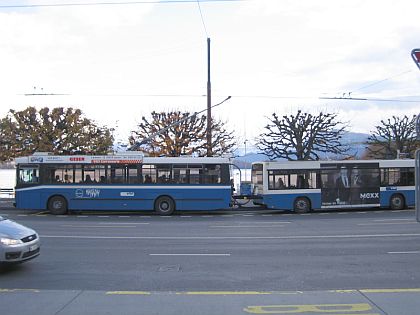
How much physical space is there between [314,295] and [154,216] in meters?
16.3

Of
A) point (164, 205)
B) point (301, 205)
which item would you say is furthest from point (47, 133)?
point (301, 205)

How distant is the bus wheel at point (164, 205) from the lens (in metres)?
22.7

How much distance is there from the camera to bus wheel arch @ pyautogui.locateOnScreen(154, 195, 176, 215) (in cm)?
2274

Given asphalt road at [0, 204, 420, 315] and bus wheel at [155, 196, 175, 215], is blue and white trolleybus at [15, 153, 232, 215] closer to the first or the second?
bus wheel at [155, 196, 175, 215]

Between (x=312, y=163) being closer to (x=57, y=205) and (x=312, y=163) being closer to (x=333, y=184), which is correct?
(x=333, y=184)

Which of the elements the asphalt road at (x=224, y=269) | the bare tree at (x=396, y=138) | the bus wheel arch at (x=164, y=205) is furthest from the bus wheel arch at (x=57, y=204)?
the bare tree at (x=396, y=138)

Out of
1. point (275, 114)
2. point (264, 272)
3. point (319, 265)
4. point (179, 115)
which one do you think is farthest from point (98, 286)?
point (275, 114)

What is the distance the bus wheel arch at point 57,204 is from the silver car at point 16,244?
1415 centimetres

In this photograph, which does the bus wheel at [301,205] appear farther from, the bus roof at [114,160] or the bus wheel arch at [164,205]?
the bus wheel arch at [164,205]

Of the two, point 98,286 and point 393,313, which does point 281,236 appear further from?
point 393,313

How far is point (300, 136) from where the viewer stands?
46562 mm

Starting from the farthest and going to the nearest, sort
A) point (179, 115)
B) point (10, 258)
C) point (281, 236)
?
point (179, 115) → point (281, 236) → point (10, 258)

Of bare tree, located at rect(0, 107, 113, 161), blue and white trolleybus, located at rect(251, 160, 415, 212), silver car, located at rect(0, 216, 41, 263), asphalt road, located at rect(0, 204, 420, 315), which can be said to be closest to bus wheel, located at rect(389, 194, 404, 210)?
blue and white trolleybus, located at rect(251, 160, 415, 212)

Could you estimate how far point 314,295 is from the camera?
6.71m
